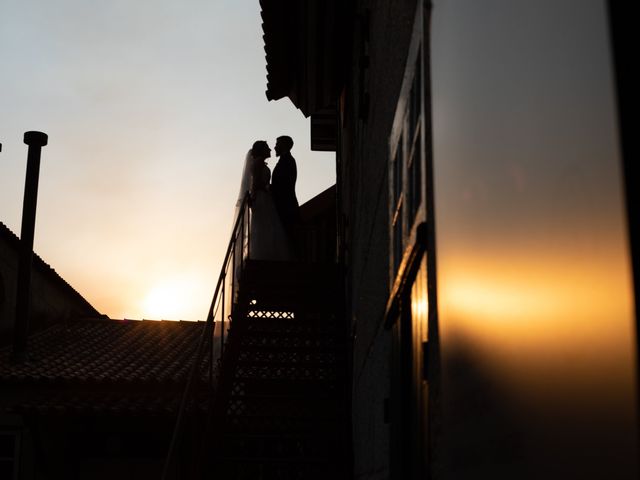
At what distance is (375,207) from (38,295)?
15423 mm

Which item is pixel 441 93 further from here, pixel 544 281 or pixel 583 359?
pixel 583 359

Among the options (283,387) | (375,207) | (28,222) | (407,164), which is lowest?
(283,387)

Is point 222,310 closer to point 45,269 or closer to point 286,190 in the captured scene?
point 286,190

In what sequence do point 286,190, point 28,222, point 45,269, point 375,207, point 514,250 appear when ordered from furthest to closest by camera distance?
1. point 45,269
2. point 28,222
3. point 286,190
4. point 375,207
5. point 514,250

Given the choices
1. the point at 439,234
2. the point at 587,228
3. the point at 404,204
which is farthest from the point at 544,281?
the point at 404,204

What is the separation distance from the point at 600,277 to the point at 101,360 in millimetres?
16119

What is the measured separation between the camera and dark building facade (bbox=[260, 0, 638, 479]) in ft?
3.37

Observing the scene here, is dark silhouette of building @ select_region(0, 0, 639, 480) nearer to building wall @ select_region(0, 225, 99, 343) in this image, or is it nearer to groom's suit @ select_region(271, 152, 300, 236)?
groom's suit @ select_region(271, 152, 300, 236)

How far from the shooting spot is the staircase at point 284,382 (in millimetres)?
7523

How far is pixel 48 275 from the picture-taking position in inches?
762

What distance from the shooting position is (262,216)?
11133 mm

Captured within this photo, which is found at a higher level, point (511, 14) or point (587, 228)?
point (511, 14)

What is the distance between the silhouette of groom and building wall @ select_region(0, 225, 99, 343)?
810 centimetres

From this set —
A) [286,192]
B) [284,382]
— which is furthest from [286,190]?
[284,382]
